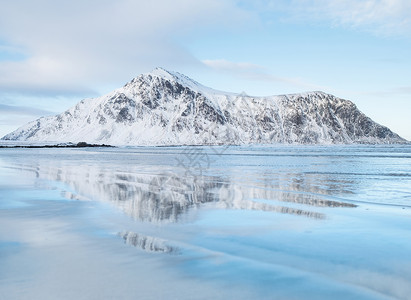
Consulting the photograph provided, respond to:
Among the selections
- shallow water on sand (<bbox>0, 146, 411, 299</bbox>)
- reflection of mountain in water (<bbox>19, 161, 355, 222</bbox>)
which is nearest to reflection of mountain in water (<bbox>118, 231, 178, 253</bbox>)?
shallow water on sand (<bbox>0, 146, 411, 299</bbox>)

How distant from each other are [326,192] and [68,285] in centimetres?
1221

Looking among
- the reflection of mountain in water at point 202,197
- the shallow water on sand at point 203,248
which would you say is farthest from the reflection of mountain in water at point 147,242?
the reflection of mountain in water at point 202,197

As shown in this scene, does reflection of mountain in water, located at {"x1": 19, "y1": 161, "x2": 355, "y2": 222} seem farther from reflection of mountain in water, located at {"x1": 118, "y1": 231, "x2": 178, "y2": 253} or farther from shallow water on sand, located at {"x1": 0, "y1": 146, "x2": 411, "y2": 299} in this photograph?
reflection of mountain in water, located at {"x1": 118, "y1": 231, "x2": 178, "y2": 253}

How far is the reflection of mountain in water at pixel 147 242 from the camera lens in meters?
6.55

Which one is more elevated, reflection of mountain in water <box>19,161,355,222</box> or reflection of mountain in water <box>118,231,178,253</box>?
reflection of mountain in water <box>19,161,355,222</box>

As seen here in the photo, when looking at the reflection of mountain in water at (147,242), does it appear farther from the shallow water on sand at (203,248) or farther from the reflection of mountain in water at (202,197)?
the reflection of mountain in water at (202,197)

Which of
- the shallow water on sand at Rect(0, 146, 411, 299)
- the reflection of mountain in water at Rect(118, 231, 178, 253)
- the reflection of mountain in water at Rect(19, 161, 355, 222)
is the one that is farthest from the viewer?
the reflection of mountain in water at Rect(19, 161, 355, 222)

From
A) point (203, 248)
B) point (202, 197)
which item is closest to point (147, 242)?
point (203, 248)

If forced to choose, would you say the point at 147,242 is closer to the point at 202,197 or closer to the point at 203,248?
the point at 203,248

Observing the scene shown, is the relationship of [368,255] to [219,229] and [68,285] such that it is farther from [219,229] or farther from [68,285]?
[68,285]

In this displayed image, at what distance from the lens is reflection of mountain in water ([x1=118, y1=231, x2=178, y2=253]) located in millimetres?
6552

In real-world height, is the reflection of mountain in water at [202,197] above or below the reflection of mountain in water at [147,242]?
above

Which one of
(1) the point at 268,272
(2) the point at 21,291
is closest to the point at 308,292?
(1) the point at 268,272

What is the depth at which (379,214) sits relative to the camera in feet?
34.2
